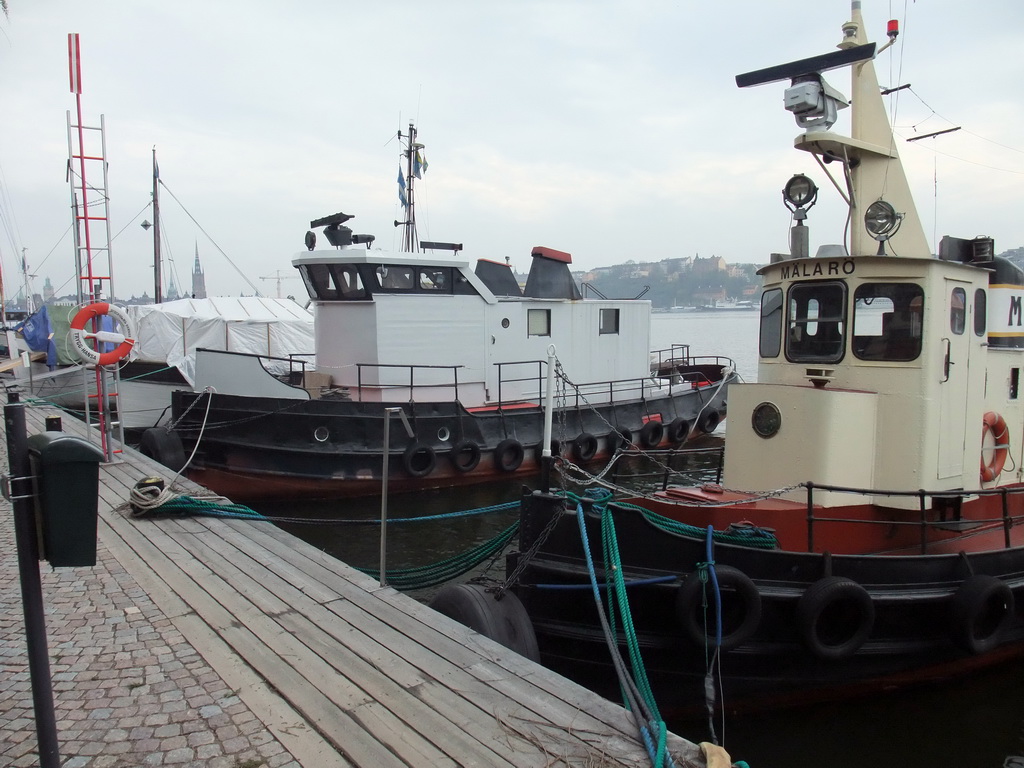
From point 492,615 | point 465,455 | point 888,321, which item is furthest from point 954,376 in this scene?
point 465,455

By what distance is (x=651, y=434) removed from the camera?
1485cm

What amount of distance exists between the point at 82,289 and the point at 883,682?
1081cm

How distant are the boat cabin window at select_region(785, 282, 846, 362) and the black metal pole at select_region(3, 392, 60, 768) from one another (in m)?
5.47

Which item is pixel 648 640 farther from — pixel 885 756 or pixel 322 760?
pixel 322 760

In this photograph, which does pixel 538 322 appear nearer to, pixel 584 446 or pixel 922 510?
pixel 584 446

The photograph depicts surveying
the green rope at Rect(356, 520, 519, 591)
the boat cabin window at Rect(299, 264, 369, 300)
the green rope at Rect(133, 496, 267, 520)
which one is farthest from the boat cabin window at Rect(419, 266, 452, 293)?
the green rope at Rect(356, 520, 519, 591)

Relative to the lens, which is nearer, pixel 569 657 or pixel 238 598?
pixel 238 598

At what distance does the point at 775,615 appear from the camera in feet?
16.6

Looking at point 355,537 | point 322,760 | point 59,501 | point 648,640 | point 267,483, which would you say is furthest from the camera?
point 267,483

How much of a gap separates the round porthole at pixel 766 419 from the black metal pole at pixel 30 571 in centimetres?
517

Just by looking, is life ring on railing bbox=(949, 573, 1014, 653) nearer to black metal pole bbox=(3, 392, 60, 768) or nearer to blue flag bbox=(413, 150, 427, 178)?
black metal pole bbox=(3, 392, 60, 768)

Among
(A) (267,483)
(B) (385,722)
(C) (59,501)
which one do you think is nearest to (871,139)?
(B) (385,722)

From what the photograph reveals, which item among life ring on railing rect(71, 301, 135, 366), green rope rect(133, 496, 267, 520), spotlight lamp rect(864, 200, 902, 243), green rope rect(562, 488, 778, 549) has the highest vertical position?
spotlight lamp rect(864, 200, 902, 243)

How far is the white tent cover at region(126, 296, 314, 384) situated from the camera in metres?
18.9
